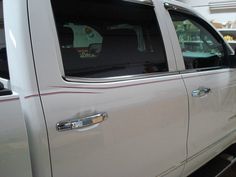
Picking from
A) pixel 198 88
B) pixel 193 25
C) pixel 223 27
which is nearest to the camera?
pixel 198 88

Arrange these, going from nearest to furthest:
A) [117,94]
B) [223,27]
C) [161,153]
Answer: [117,94], [161,153], [223,27]

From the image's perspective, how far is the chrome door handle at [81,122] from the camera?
120 cm

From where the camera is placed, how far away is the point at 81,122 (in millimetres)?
1258

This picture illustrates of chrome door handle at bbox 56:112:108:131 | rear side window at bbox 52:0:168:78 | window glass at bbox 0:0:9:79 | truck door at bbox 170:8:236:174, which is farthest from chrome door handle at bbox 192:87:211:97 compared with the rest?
window glass at bbox 0:0:9:79

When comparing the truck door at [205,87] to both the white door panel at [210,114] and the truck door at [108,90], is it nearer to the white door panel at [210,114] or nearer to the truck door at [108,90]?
the white door panel at [210,114]

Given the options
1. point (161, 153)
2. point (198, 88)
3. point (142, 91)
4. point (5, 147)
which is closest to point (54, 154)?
point (5, 147)

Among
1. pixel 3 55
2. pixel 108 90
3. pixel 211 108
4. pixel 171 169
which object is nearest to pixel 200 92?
pixel 211 108

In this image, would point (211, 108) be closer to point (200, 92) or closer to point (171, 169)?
point (200, 92)

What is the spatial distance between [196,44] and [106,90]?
4.25 ft

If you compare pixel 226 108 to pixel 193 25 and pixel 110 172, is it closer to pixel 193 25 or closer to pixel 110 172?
pixel 193 25

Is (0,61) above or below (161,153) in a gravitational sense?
above

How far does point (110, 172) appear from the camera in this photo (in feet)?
4.81

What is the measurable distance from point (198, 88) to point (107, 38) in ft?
2.55

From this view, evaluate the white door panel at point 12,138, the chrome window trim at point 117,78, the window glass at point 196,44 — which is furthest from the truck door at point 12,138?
the window glass at point 196,44
